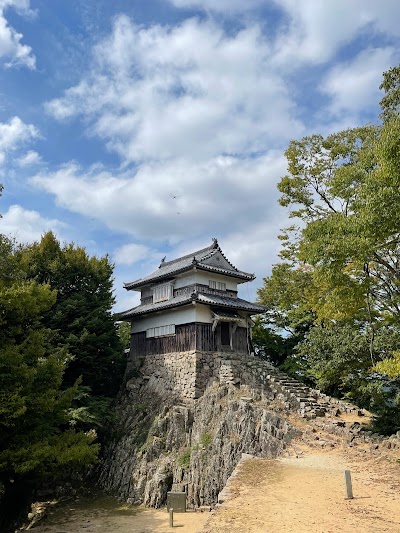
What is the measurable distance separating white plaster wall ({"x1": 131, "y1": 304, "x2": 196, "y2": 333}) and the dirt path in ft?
35.2

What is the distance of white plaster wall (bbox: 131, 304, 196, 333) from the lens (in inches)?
985

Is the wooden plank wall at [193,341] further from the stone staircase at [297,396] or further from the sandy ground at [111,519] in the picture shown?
the sandy ground at [111,519]

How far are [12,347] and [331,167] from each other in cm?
1831

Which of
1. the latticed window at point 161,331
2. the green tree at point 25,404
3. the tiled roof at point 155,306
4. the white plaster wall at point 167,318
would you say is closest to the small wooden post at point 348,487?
the green tree at point 25,404

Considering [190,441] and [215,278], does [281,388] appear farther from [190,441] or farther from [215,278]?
[215,278]

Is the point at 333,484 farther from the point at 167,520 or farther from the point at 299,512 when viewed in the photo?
the point at 167,520

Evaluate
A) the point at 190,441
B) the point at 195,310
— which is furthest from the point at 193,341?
the point at 190,441

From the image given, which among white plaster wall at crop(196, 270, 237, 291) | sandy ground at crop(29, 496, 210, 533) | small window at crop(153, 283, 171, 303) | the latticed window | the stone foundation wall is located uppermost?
white plaster wall at crop(196, 270, 237, 291)

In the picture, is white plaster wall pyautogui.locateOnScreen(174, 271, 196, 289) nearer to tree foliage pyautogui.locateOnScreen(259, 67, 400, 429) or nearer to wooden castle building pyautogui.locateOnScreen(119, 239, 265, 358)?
wooden castle building pyautogui.locateOnScreen(119, 239, 265, 358)

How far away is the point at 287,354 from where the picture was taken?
3022cm

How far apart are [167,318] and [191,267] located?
4050 mm

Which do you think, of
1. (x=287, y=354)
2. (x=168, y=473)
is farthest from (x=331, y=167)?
(x=168, y=473)

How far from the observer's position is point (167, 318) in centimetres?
2678

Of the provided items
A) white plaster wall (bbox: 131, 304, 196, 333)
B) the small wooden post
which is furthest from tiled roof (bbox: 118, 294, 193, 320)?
the small wooden post
